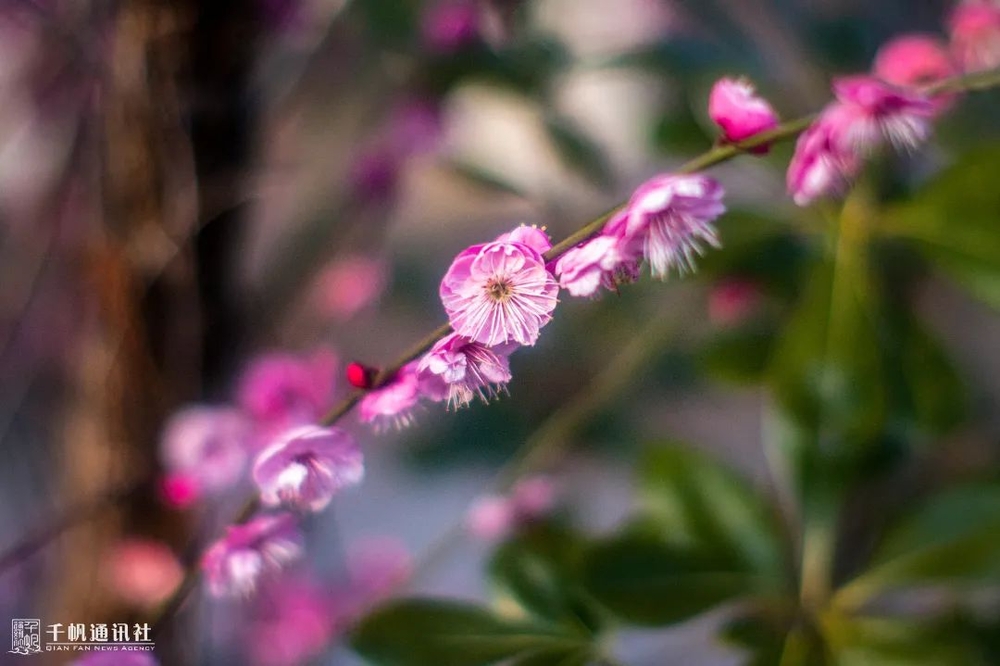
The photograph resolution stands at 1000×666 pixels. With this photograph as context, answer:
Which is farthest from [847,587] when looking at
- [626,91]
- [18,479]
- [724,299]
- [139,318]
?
[18,479]

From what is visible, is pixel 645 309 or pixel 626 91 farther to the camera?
pixel 626 91

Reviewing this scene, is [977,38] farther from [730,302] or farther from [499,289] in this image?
[499,289]

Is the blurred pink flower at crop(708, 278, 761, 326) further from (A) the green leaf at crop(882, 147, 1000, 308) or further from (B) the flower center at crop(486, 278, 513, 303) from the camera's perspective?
(B) the flower center at crop(486, 278, 513, 303)

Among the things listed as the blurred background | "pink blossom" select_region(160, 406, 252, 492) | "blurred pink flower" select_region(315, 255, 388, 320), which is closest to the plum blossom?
the blurred background

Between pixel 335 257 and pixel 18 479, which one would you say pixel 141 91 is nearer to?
pixel 335 257

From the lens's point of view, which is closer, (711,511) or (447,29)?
(711,511)

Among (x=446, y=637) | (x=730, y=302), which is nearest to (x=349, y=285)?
(x=730, y=302)
